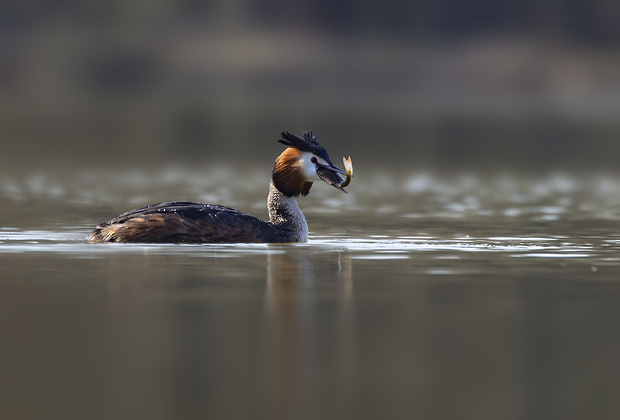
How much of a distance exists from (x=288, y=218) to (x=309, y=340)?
7424 millimetres

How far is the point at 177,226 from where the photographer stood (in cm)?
1773

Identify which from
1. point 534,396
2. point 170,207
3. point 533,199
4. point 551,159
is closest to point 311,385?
point 534,396

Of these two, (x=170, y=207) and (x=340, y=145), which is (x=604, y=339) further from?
(x=340, y=145)

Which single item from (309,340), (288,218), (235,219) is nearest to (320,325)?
(309,340)

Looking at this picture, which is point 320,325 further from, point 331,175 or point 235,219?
point 331,175

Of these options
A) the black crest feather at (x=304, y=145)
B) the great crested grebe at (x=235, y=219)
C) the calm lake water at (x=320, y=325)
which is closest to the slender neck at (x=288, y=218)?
the great crested grebe at (x=235, y=219)

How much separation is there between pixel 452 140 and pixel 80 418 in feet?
213

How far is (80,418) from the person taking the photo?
9.04 meters

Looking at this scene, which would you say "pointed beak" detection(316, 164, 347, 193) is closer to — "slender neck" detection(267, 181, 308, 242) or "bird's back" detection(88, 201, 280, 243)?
"slender neck" detection(267, 181, 308, 242)

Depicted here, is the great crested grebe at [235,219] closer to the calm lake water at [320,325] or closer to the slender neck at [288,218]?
the slender neck at [288,218]

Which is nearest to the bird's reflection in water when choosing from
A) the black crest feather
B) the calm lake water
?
the calm lake water

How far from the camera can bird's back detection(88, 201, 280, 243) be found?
1769 centimetres

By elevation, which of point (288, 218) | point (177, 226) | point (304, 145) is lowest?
point (177, 226)

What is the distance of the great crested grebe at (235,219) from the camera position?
698 inches
